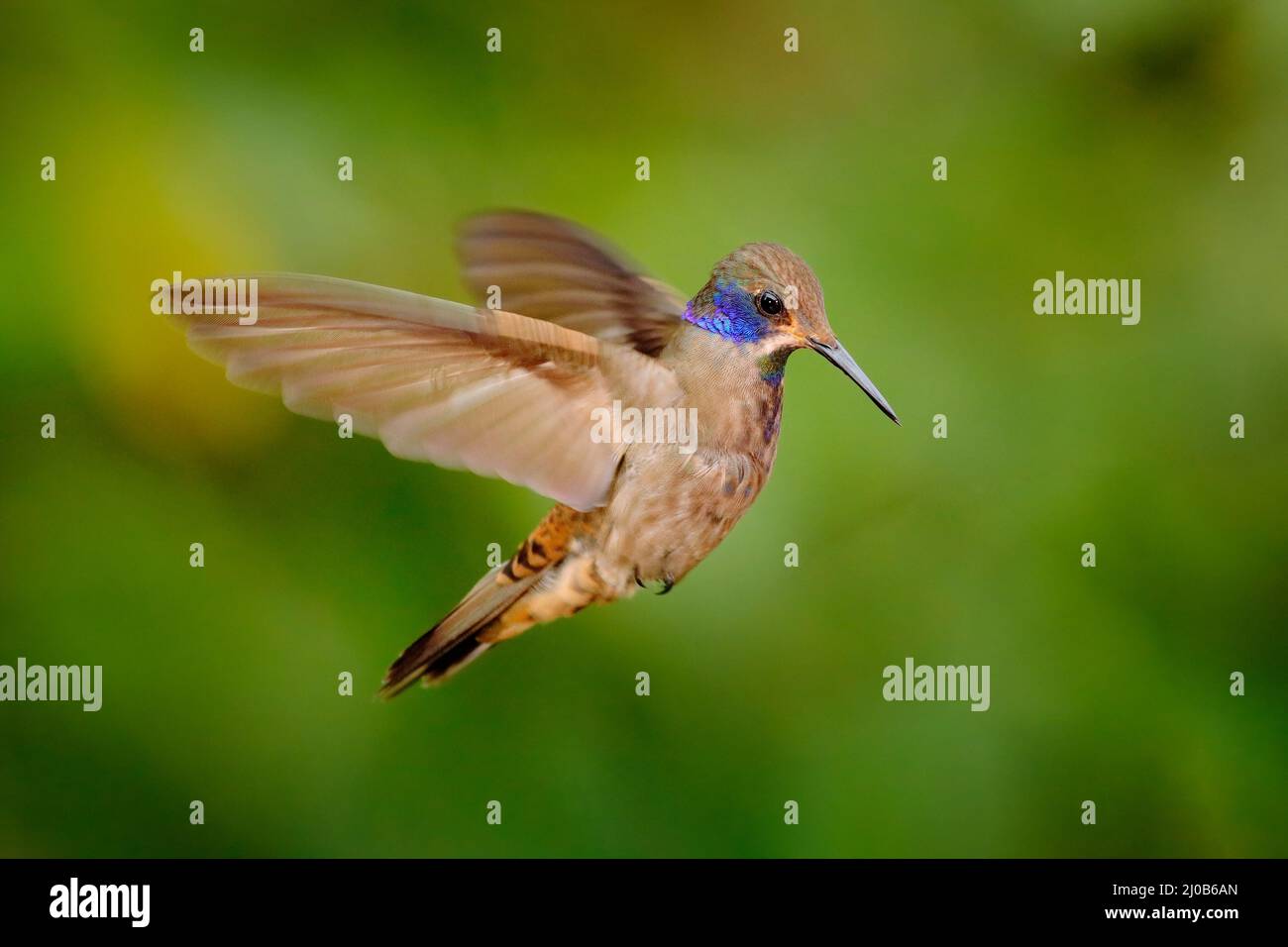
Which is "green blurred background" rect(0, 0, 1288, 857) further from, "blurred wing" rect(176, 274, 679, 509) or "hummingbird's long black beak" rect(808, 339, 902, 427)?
→ "hummingbird's long black beak" rect(808, 339, 902, 427)

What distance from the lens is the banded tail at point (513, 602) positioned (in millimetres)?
1240

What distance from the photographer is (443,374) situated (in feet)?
3.44

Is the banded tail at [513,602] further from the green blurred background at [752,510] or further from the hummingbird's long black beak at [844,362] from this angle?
the green blurred background at [752,510]

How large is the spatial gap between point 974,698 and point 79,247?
1.47m

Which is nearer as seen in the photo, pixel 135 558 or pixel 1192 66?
pixel 135 558

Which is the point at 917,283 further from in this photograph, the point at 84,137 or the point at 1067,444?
the point at 84,137

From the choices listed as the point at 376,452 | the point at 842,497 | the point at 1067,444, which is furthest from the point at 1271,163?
the point at 376,452

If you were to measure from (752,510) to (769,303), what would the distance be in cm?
83

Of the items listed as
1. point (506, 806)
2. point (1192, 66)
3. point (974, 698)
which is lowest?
point (506, 806)

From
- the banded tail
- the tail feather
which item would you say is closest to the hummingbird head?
the banded tail

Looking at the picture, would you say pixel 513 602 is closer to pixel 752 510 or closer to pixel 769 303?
pixel 769 303

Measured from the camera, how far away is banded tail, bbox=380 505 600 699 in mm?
1240

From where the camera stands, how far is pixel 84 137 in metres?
1.94

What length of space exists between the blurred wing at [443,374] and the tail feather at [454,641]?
0.23 metres
